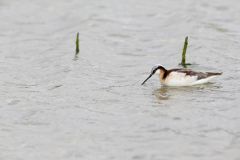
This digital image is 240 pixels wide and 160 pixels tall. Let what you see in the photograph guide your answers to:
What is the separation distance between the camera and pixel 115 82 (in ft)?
66.6

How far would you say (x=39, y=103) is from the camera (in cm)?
1800

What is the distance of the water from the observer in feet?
48.3

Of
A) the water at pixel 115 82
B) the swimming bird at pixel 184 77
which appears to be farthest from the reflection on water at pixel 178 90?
the swimming bird at pixel 184 77

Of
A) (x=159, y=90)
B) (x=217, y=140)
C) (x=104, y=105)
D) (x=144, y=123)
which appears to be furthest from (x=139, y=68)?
(x=217, y=140)

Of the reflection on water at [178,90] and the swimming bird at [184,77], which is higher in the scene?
the swimming bird at [184,77]

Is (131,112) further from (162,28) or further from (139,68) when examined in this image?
(162,28)

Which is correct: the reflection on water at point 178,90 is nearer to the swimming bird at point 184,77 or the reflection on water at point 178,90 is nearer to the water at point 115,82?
the water at point 115,82

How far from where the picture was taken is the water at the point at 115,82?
580 inches

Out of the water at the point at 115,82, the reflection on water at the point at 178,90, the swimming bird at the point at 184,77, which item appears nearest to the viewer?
the water at the point at 115,82

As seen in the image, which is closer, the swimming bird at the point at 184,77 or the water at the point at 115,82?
the water at the point at 115,82

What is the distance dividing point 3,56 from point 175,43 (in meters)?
6.68

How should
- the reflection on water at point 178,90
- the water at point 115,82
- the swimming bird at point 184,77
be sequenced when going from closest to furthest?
the water at point 115,82
the reflection on water at point 178,90
the swimming bird at point 184,77

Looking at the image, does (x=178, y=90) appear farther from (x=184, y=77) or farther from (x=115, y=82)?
(x=115, y=82)

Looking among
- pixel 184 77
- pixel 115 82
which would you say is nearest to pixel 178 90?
pixel 184 77
